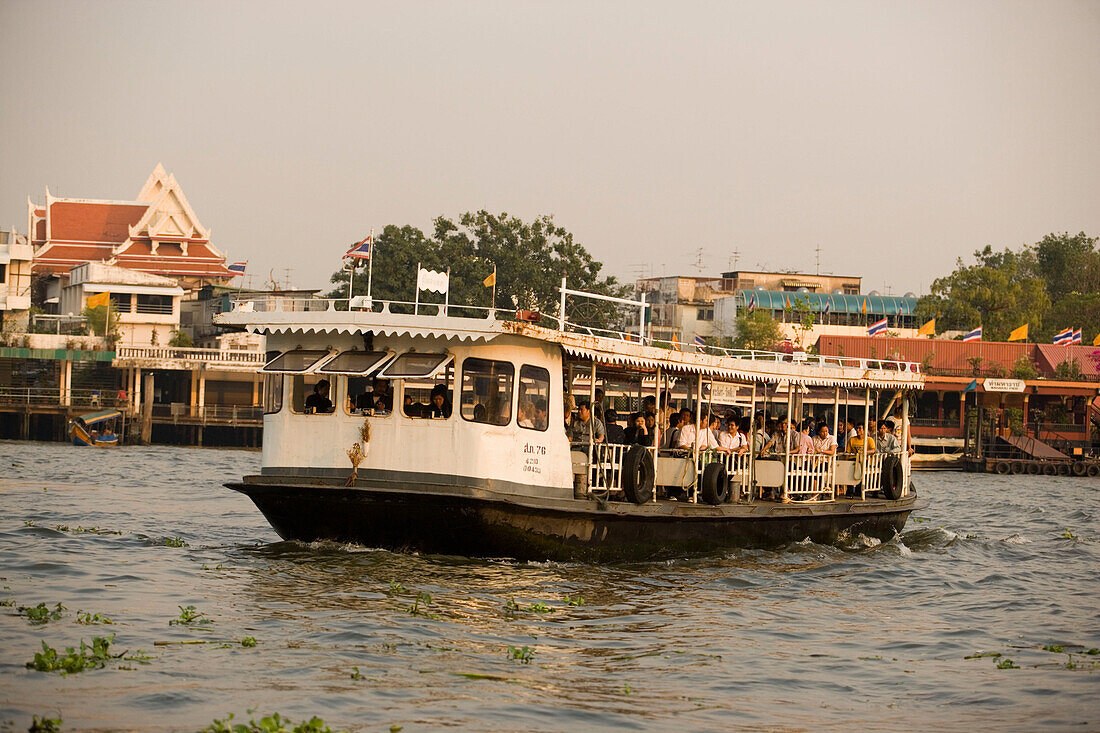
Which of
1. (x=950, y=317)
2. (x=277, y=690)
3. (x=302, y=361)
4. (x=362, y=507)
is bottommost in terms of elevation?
(x=277, y=690)

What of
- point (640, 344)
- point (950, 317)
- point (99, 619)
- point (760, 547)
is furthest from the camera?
point (950, 317)

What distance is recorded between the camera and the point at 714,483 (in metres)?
15.1

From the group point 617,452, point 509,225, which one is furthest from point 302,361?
point 509,225

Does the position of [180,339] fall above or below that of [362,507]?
above

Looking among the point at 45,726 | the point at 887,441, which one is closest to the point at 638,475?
the point at 887,441

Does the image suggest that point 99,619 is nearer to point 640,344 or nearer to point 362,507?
point 362,507

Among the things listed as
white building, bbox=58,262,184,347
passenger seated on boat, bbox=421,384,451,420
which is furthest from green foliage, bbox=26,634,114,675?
white building, bbox=58,262,184,347

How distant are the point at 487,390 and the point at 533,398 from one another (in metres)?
0.55

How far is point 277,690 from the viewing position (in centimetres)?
830

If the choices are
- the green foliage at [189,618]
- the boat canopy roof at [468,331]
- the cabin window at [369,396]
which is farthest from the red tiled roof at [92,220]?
the green foliage at [189,618]

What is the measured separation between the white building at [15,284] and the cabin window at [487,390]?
46.4 meters

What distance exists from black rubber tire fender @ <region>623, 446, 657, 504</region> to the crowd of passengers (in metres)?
0.43

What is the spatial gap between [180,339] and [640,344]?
42384 millimetres

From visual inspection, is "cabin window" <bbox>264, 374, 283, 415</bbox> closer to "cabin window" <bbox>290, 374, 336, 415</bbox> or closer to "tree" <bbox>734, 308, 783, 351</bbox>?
"cabin window" <bbox>290, 374, 336, 415</bbox>
